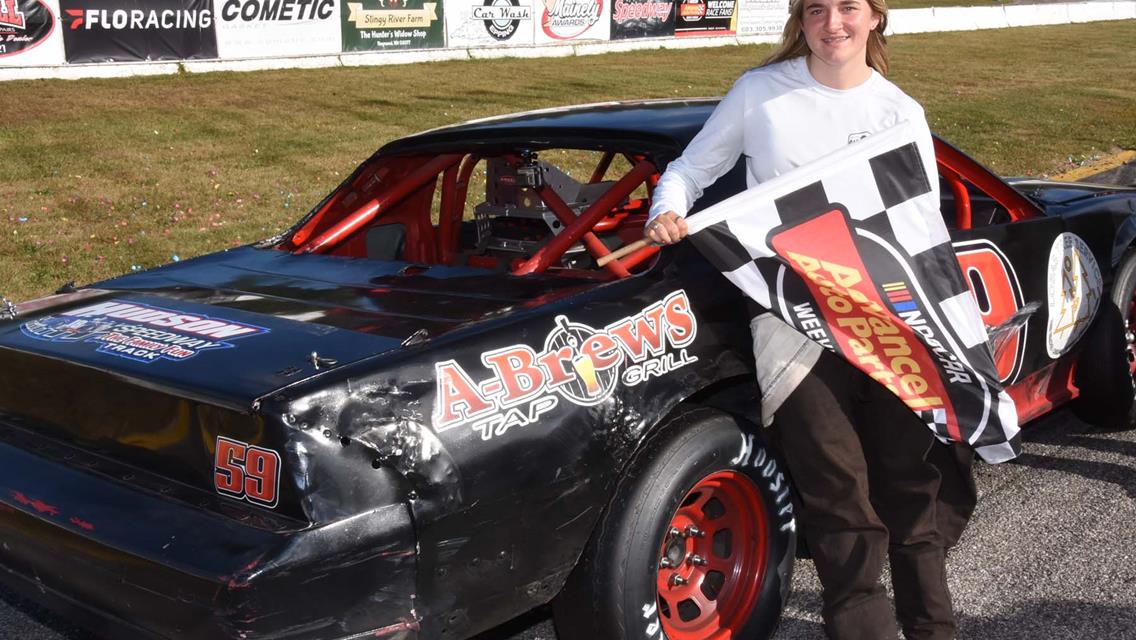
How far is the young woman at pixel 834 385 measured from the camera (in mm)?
2836

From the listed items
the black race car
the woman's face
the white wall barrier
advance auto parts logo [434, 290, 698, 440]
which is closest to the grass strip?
the white wall barrier

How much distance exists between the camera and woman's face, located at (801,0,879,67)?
9.00ft

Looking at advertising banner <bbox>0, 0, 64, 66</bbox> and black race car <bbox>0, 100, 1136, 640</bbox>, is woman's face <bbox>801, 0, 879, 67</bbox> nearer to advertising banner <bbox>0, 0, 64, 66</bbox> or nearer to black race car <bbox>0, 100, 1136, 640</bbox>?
black race car <bbox>0, 100, 1136, 640</bbox>

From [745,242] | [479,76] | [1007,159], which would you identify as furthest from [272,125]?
[745,242]

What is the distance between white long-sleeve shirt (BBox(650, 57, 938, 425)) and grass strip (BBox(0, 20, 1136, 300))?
551 cm

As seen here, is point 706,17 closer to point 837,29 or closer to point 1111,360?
point 1111,360

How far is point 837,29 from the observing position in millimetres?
2744

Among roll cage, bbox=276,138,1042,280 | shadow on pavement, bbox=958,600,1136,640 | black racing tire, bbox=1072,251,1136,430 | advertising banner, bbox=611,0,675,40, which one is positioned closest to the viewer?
shadow on pavement, bbox=958,600,1136,640

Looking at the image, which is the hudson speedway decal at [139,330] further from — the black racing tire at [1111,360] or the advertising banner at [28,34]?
the advertising banner at [28,34]

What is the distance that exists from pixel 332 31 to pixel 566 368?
56.3 ft

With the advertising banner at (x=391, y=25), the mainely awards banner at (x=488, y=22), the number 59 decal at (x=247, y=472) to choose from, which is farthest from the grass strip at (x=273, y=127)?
the number 59 decal at (x=247, y=472)

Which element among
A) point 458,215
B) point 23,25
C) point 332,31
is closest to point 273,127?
point 23,25

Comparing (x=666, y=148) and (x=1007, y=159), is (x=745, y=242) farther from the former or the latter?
(x=1007, y=159)

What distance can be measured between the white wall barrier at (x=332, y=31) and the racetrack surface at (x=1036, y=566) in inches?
547
